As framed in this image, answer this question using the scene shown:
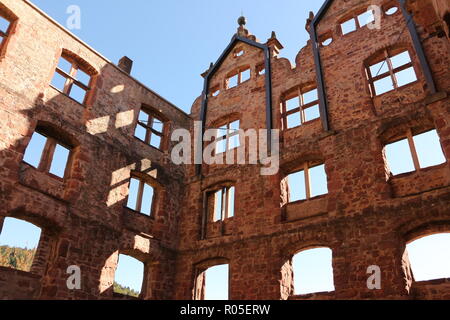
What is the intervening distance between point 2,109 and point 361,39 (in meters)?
11.2

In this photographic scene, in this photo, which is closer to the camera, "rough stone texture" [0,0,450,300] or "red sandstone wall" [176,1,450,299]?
"red sandstone wall" [176,1,450,299]

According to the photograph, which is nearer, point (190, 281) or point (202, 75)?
point (190, 281)

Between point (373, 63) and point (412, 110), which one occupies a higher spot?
point (373, 63)

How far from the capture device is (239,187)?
1242 centimetres

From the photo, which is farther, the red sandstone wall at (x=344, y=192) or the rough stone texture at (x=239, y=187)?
the rough stone texture at (x=239, y=187)

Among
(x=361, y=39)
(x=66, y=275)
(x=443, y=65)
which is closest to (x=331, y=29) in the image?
(x=361, y=39)

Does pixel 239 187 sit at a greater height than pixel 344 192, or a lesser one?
greater

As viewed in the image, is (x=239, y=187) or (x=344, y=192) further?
(x=239, y=187)

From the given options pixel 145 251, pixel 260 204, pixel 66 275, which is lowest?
pixel 66 275

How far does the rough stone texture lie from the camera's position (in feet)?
29.1

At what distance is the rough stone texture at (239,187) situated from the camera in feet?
29.1
